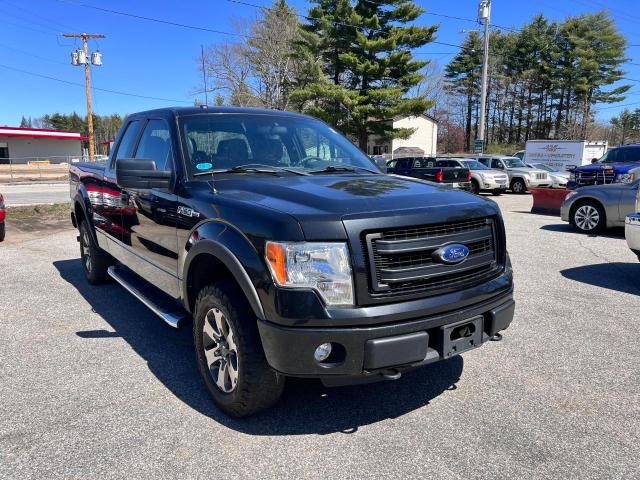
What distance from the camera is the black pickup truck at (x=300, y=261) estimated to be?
2.53m

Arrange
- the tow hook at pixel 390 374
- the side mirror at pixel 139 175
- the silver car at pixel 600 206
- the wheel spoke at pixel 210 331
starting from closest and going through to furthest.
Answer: the tow hook at pixel 390 374, the wheel spoke at pixel 210 331, the side mirror at pixel 139 175, the silver car at pixel 600 206

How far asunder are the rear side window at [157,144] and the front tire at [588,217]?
903cm

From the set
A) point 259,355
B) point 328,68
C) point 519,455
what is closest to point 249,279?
point 259,355

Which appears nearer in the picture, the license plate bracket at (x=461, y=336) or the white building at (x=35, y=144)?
the license plate bracket at (x=461, y=336)

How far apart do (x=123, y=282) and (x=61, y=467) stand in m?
2.29

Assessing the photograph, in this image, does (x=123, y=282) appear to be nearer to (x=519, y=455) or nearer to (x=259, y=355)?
(x=259, y=355)

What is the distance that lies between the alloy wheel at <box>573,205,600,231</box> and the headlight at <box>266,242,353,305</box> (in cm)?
927

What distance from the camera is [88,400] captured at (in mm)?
3275

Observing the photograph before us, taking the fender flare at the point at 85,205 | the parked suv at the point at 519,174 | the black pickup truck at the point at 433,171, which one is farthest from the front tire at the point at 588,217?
the parked suv at the point at 519,174

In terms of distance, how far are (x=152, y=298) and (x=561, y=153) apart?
29.3 meters

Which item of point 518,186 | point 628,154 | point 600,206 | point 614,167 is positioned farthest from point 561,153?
point 600,206

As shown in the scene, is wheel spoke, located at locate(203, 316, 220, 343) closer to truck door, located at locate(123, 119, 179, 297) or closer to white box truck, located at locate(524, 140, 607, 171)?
truck door, located at locate(123, 119, 179, 297)

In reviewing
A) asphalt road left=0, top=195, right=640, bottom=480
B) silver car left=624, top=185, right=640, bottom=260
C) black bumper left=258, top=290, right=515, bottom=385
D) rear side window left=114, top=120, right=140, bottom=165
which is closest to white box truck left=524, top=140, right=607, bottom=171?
silver car left=624, top=185, right=640, bottom=260

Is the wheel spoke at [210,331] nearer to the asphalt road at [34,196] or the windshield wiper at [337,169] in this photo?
the windshield wiper at [337,169]
